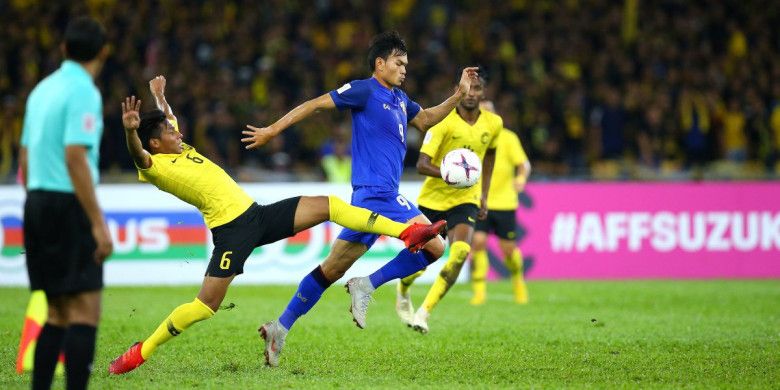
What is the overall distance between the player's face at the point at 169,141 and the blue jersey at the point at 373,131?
1279 mm

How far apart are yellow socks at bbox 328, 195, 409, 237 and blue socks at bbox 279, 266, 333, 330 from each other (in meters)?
0.73

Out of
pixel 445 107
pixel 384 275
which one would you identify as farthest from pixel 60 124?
pixel 445 107

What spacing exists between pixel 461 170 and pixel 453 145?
183 centimetres

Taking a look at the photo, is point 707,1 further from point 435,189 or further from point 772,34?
point 435,189

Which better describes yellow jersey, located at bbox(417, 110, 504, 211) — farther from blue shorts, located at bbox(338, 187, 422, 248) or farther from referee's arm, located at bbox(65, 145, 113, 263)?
referee's arm, located at bbox(65, 145, 113, 263)

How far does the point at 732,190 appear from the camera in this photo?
62.2ft

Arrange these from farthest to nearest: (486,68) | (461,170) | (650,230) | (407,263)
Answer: (650,230) → (486,68) → (461,170) → (407,263)

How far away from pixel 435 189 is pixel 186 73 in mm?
10082

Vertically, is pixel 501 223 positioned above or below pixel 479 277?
above

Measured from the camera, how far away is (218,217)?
323 inches

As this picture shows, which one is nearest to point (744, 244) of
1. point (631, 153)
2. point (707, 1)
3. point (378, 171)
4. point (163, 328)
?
point (631, 153)

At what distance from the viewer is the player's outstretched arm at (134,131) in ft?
24.3

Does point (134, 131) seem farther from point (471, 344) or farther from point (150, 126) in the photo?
point (471, 344)

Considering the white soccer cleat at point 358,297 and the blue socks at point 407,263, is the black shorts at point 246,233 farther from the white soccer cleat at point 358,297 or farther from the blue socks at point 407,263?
the blue socks at point 407,263
